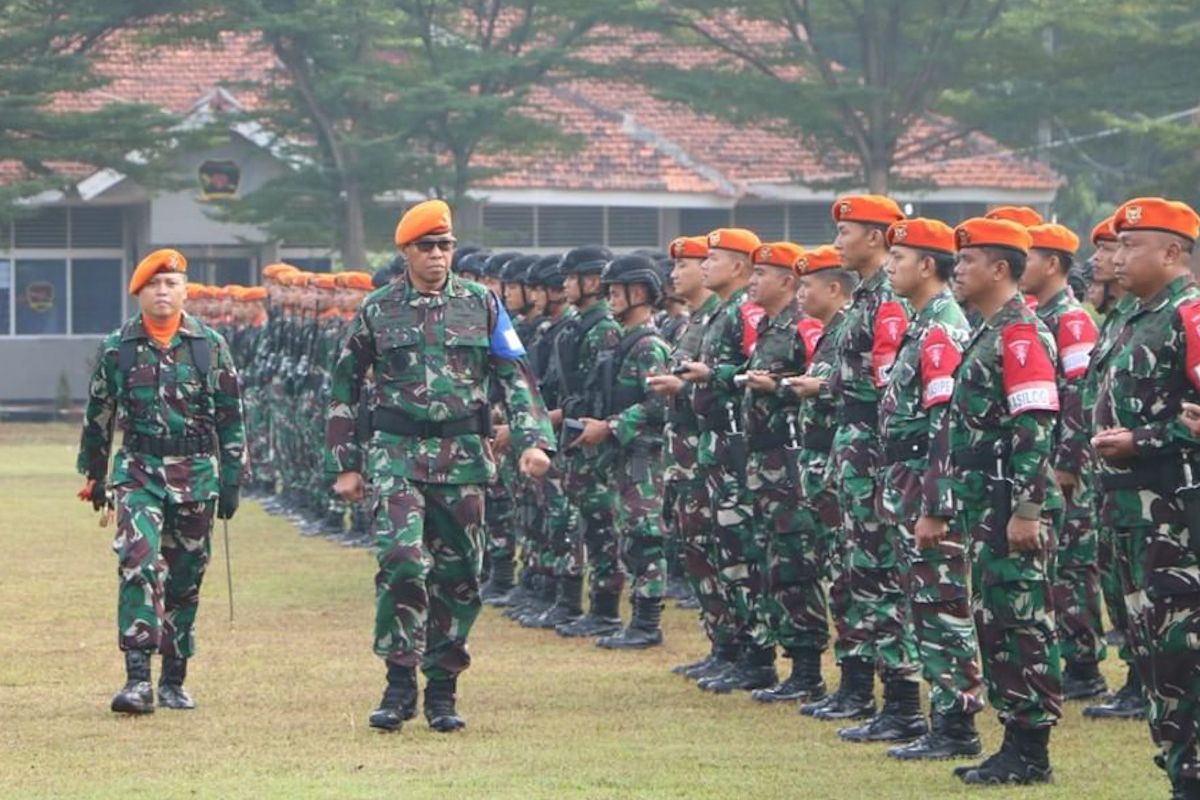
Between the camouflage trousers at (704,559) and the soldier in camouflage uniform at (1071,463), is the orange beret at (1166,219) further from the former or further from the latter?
the camouflage trousers at (704,559)

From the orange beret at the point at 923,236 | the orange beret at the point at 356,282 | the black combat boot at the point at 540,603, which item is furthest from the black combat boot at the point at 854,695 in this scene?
the orange beret at the point at 356,282

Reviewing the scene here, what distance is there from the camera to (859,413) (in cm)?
1041

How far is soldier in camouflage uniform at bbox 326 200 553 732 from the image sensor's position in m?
10.4

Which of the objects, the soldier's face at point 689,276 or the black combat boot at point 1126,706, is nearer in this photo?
the black combat boot at point 1126,706

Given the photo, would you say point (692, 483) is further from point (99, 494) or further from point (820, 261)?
point (99, 494)

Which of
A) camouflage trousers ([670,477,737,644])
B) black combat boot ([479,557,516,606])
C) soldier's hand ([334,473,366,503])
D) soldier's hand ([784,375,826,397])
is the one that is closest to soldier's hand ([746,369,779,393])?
soldier's hand ([784,375,826,397])

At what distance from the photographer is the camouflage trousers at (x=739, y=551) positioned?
38.5 feet

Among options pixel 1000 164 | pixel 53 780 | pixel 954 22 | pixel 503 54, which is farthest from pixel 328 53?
pixel 53 780

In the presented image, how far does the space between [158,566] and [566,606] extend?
424 centimetres

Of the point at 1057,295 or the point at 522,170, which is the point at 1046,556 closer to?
the point at 1057,295

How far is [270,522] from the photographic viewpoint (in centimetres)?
2320

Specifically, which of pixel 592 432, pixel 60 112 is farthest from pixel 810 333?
pixel 60 112

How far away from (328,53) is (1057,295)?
91.3ft

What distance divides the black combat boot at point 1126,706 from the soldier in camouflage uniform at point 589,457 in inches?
159
